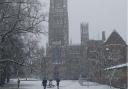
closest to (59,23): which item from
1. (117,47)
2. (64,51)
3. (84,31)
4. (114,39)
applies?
(64,51)

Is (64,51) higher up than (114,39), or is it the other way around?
(114,39)

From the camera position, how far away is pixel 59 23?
122812 mm

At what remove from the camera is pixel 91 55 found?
111 metres

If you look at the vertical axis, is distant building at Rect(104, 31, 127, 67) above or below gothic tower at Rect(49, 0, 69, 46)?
below

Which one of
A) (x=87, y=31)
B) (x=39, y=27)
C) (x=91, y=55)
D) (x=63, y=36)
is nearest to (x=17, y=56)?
(x=39, y=27)

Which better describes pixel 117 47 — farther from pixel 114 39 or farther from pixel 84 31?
pixel 84 31

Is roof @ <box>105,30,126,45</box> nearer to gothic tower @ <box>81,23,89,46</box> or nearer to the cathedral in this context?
the cathedral

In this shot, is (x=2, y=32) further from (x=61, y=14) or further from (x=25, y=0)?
(x=61, y=14)

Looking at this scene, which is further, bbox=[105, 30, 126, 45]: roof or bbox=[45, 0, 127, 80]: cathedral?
bbox=[45, 0, 127, 80]: cathedral

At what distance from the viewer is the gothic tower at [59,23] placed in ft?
395

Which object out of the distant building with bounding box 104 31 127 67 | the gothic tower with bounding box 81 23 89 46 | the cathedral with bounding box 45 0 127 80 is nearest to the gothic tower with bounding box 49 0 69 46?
the cathedral with bounding box 45 0 127 80

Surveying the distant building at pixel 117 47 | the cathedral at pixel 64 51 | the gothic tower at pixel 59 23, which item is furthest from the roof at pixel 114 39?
the gothic tower at pixel 59 23

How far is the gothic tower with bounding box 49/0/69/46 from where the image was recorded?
12050 cm

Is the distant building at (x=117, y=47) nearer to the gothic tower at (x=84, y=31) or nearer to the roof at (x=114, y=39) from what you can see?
the roof at (x=114, y=39)
